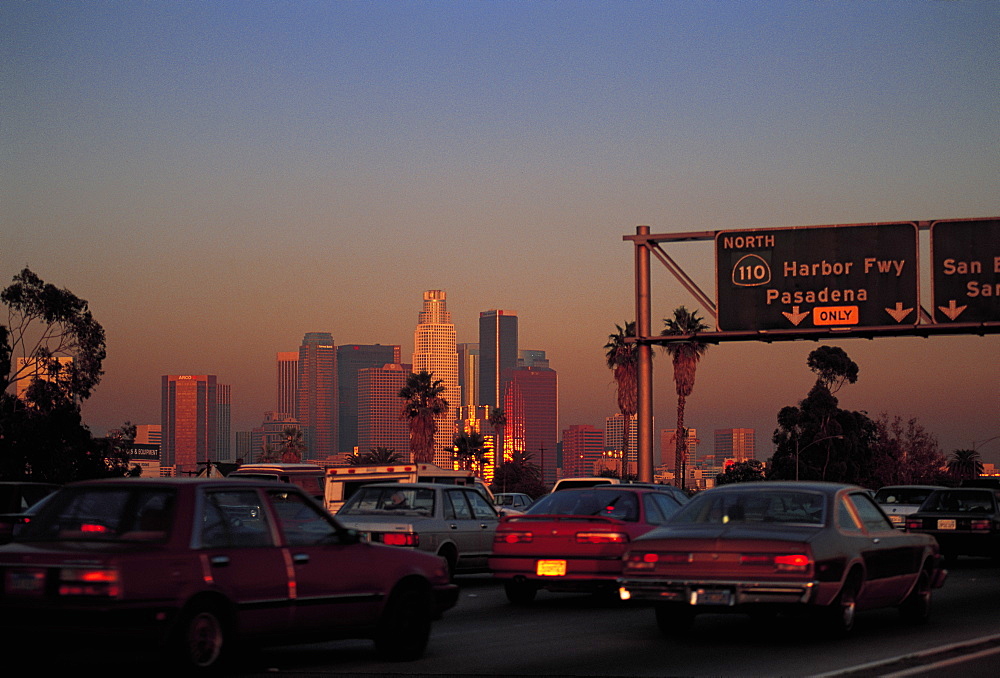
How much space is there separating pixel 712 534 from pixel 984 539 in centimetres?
1398

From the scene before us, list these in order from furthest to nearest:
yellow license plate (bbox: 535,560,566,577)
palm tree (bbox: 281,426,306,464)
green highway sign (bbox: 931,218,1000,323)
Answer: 1. palm tree (bbox: 281,426,306,464)
2. green highway sign (bbox: 931,218,1000,323)
3. yellow license plate (bbox: 535,560,566,577)

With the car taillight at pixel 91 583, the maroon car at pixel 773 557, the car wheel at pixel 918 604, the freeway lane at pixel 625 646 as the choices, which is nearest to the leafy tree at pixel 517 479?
the freeway lane at pixel 625 646

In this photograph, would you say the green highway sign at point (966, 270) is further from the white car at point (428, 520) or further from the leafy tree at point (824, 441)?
the leafy tree at point (824, 441)

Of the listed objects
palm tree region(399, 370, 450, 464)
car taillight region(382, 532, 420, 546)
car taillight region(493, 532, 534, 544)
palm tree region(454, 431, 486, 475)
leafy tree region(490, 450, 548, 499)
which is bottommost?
leafy tree region(490, 450, 548, 499)

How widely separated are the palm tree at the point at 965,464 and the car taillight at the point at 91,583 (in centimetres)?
13751

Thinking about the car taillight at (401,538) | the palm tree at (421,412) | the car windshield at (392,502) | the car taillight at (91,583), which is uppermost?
the palm tree at (421,412)

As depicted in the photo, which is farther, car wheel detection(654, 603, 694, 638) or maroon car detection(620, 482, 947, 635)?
car wheel detection(654, 603, 694, 638)

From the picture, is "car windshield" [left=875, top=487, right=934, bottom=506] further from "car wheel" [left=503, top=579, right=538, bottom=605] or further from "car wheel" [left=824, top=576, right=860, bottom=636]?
"car wheel" [left=824, top=576, right=860, bottom=636]

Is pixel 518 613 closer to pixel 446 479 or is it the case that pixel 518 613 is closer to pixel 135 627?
pixel 135 627

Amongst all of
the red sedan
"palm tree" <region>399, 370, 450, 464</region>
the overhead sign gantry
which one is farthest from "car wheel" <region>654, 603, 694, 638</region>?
"palm tree" <region>399, 370, 450, 464</region>

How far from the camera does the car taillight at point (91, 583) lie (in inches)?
353

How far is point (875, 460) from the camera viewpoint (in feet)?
300

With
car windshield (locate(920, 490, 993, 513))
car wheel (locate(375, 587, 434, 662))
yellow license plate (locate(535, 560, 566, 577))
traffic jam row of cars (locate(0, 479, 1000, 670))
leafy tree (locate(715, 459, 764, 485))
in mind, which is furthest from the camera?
leafy tree (locate(715, 459, 764, 485))

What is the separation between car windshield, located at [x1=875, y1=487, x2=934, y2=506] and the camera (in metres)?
30.2
